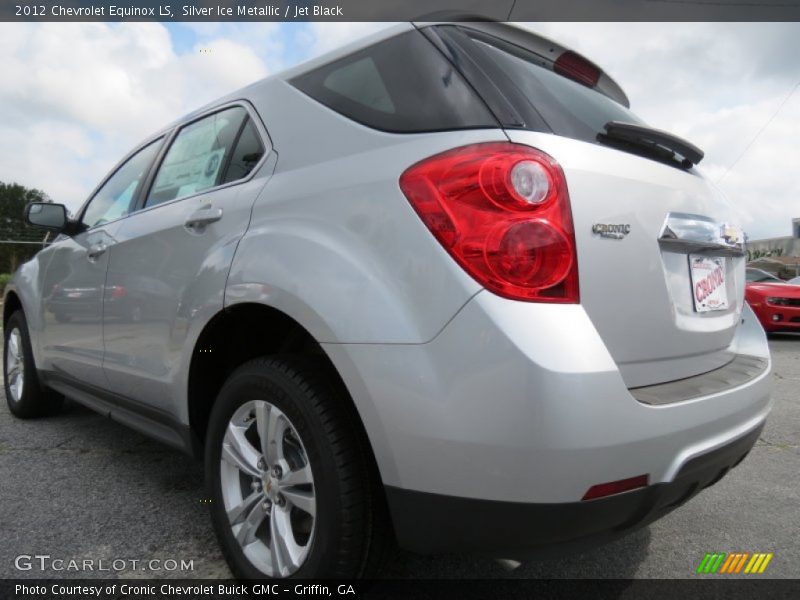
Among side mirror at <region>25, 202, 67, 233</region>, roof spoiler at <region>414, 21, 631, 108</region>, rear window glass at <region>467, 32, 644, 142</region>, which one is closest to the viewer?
rear window glass at <region>467, 32, 644, 142</region>

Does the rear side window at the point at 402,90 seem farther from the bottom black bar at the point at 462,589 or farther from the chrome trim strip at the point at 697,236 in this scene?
the bottom black bar at the point at 462,589

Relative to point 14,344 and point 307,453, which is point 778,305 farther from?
point 14,344

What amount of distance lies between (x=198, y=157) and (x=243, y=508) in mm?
1435

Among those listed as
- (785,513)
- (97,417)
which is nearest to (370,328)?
(785,513)

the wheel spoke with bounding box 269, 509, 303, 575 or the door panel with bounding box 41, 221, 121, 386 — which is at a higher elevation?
the door panel with bounding box 41, 221, 121, 386

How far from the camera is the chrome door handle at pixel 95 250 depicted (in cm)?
278

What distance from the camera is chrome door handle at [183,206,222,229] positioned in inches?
78.4

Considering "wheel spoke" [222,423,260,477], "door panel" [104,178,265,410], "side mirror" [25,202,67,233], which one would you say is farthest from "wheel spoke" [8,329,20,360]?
"wheel spoke" [222,423,260,477]

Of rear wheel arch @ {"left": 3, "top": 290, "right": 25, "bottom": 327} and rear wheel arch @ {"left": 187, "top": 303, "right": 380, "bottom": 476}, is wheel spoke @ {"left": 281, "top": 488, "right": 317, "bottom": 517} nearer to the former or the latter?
rear wheel arch @ {"left": 187, "top": 303, "right": 380, "bottom": 476}

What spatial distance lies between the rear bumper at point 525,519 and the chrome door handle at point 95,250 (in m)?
2.07

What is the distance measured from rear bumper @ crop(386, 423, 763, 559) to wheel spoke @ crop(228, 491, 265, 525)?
56cm

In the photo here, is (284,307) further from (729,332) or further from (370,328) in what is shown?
(729,332)

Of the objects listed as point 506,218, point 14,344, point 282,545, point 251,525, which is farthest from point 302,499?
point 14,344

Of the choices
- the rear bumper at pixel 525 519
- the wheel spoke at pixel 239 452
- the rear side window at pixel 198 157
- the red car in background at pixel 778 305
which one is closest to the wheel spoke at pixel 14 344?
the rear side window at pixel 198 157
